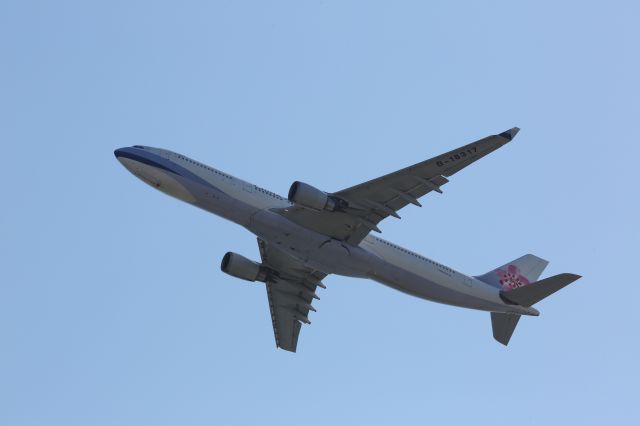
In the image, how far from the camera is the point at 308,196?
44938mm

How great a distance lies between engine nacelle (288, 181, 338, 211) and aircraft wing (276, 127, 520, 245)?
0.61 meters

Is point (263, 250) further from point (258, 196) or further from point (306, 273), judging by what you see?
point (258, 196)

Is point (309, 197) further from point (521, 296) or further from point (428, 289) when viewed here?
point (521, 296)

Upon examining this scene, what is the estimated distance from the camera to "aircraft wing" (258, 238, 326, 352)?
2158 inches

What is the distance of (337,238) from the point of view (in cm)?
4753

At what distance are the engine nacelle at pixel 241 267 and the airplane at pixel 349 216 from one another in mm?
5729

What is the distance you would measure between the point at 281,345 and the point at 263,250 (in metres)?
6.41

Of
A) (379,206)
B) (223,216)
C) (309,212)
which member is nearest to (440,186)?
(379,206)

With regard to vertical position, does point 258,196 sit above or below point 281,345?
above

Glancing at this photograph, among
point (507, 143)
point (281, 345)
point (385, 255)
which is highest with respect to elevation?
point (507, 143)

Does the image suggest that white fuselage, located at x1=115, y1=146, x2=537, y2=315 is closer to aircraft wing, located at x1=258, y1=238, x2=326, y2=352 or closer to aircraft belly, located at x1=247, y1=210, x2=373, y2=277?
aircraft belly, located at x1=247, y1=210, x2=373, y2=277

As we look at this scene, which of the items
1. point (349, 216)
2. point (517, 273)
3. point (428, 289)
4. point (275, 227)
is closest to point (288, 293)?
point (428, 289)

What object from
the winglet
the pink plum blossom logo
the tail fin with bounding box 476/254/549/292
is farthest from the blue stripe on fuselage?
the pink plum blossom logo

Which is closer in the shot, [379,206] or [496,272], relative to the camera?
[379,206]
